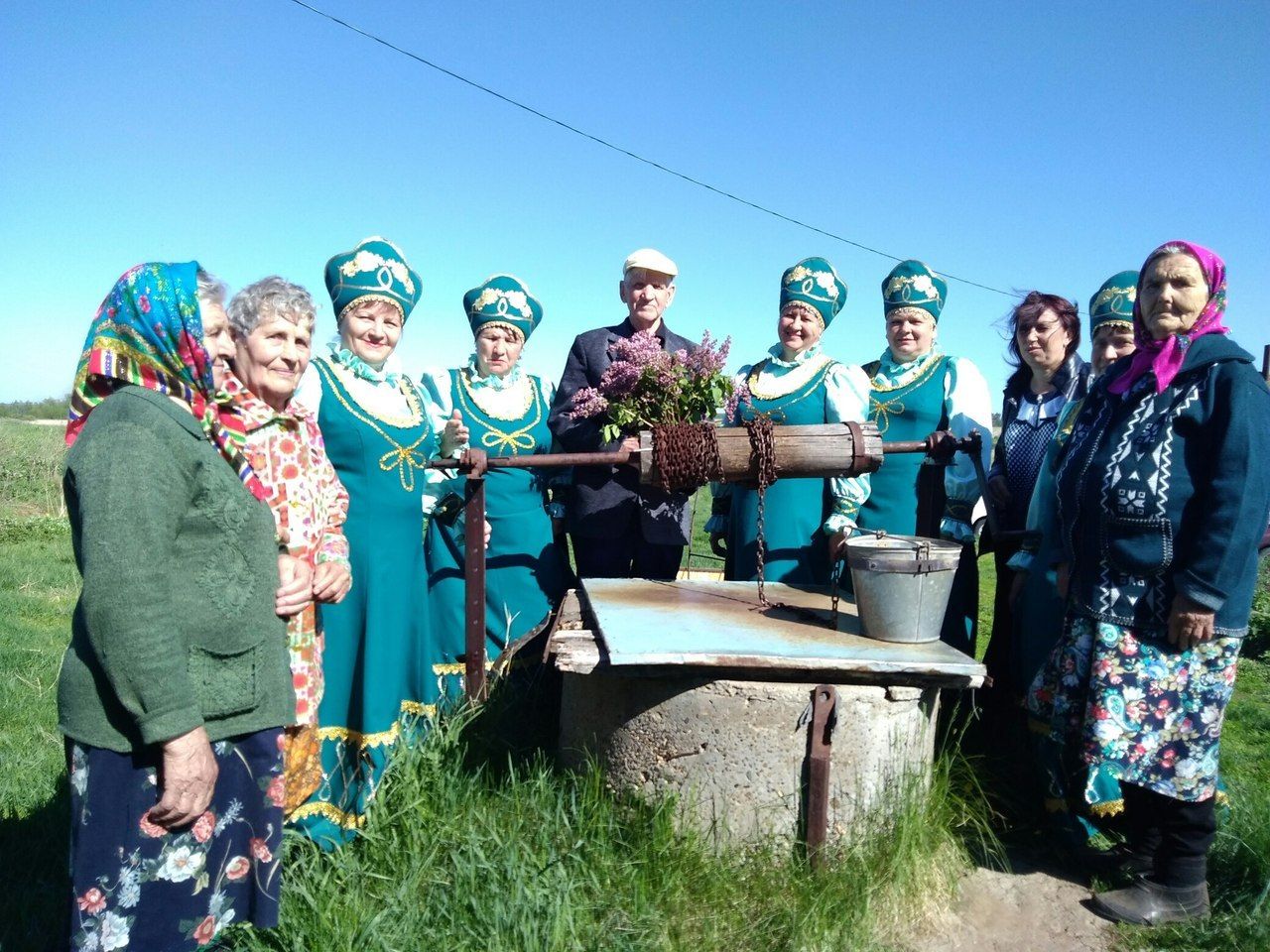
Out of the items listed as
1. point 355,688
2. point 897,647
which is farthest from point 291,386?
point 897,647

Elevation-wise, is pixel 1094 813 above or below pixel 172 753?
below

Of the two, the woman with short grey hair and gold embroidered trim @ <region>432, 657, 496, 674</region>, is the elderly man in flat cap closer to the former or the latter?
gold embroidered trim @ <region>432, 657, 496, 674</region>

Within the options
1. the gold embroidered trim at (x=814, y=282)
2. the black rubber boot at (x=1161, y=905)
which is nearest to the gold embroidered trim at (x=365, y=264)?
the gold embroidered trim at (x=814, y=282)

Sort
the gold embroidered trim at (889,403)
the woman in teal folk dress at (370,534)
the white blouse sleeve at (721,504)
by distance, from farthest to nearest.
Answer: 1. the white blouse sleeve at (721,504)
2. the gold embroidered trim at (889,403)
3. the woman in teal folk dress at (370,534)

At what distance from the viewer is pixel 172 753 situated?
1.91 meters

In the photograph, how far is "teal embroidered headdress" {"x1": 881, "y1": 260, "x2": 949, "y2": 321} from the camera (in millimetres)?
4262

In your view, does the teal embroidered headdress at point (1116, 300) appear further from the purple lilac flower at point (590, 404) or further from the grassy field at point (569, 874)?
the purple lilac flower at point (590, 404)

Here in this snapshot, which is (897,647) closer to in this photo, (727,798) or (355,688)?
(727,798)

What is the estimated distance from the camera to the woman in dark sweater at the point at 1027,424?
3922mm

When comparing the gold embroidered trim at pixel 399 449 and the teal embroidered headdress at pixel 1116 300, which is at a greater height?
the teal embroidered headdress at pixel 1116 300

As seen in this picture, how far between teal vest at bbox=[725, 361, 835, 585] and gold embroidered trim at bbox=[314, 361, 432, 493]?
1480mm

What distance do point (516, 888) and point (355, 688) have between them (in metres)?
1.13

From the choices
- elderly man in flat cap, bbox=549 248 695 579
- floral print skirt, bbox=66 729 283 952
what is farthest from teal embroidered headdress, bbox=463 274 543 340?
floral print skirt, bbox=66 729 283 952

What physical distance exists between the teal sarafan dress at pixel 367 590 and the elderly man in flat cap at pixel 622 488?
87 centimetres
